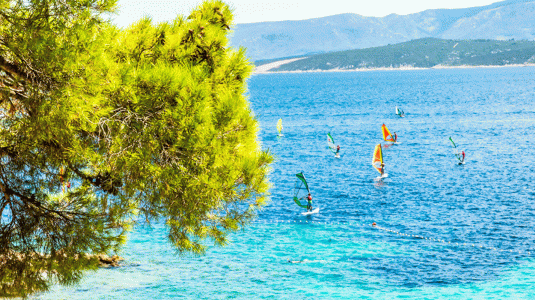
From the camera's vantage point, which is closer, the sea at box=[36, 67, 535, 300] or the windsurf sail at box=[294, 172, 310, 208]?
the sea at box=[36, 67, 535, 300]

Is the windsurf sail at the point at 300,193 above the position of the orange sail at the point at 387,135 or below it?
below

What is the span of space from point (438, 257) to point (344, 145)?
46.5 meters

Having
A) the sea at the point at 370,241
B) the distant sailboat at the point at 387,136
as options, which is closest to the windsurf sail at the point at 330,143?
the sea at the point at 370,241

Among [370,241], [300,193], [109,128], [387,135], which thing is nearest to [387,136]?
[387,135]

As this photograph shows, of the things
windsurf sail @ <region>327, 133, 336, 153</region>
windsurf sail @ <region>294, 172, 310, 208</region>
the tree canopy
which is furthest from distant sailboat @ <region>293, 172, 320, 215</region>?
the tree canopy

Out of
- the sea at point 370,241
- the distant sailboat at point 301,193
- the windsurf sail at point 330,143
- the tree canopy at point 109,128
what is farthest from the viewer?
the windsurf sail at point 330,143

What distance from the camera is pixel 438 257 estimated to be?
32.2 meters

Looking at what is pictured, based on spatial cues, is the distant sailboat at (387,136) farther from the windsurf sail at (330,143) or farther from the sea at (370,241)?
the windsurf sail at (330,143)

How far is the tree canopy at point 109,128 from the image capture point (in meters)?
9.20

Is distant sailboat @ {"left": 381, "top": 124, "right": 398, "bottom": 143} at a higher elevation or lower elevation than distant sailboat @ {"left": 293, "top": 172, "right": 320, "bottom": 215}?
higher

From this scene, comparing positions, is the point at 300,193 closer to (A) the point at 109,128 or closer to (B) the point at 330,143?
(B) the point at 330,143

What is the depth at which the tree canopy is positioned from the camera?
9195 mm

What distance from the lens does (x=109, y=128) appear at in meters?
9.92

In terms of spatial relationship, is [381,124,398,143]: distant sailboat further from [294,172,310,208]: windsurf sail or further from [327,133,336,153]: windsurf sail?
[294,172,310,208]: windsurf sail
